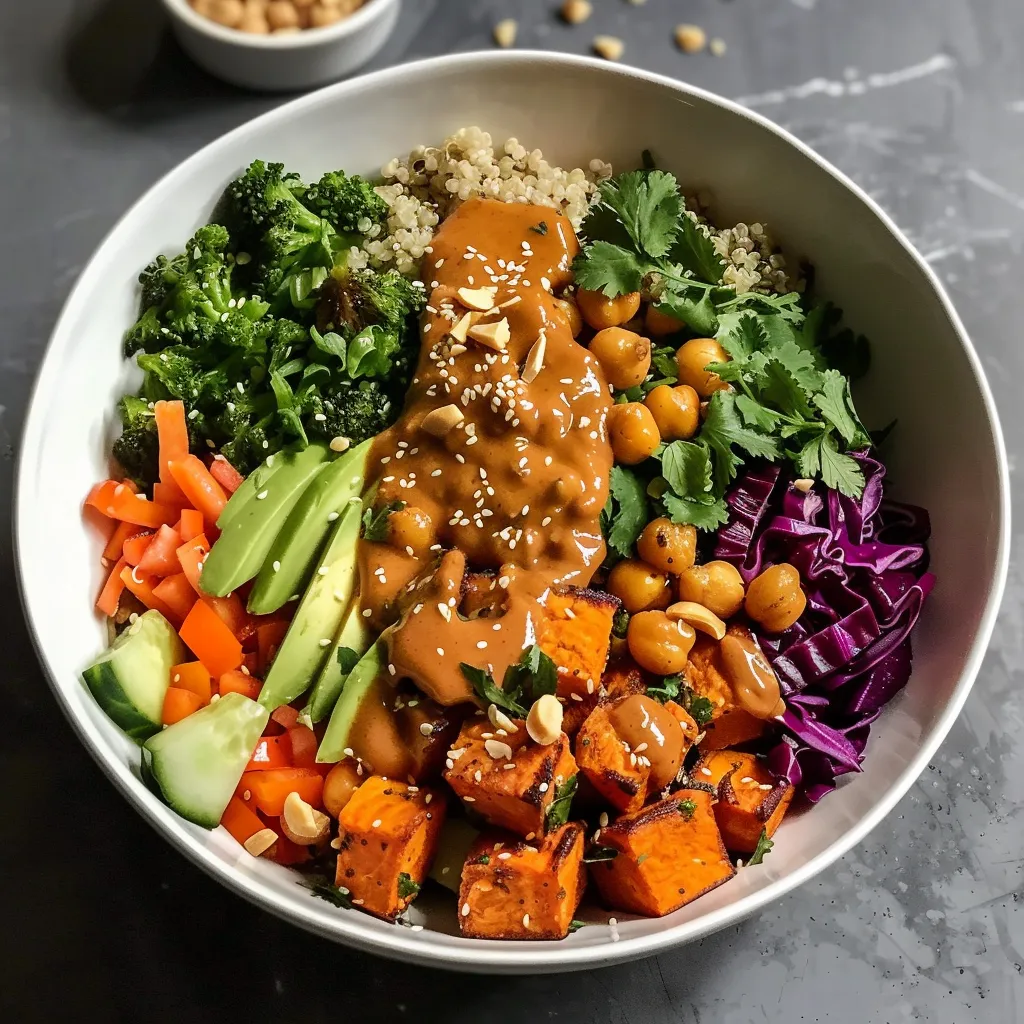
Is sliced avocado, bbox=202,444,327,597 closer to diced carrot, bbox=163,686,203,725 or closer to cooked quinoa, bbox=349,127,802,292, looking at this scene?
diced carrot, bbox=163,686,203,725

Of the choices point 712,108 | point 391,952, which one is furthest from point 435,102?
point 391,952

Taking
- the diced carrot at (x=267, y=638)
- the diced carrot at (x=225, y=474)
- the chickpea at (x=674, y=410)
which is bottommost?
the diced carrot at (x=267, y=638)

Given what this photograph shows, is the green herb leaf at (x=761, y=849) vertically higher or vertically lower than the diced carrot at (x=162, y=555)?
higher

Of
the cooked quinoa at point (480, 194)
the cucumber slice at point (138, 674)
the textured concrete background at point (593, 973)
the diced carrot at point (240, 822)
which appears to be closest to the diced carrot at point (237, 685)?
the cucumber slice at point (138, 674)

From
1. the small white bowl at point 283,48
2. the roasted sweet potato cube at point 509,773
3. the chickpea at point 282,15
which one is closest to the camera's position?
the roasted sweet potato cube at point 509,773

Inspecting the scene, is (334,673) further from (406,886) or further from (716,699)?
(716,699)

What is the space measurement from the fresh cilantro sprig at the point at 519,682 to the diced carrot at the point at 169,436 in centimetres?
85

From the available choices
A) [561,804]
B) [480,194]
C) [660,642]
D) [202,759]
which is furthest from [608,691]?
[480,194]

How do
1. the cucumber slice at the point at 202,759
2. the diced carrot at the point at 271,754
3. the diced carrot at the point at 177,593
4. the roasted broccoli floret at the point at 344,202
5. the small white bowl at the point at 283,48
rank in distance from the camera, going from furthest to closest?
the small white bowl at the point at 283,48
the roasted broccoli floret at the point at 344,202
the diced carrot at the point at 177,593
the diced carrot at the point at 271,754
the cucumber slice at the point at 202,759

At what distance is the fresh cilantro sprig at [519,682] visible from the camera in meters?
2.09

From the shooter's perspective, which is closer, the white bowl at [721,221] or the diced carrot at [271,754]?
the white bowl at [721,221]

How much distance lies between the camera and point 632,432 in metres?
2.32

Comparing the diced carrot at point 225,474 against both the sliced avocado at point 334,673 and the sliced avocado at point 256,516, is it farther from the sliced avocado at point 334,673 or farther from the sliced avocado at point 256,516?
the sliced avocado at point 334,673

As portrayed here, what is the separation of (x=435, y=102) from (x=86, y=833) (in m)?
2.09
